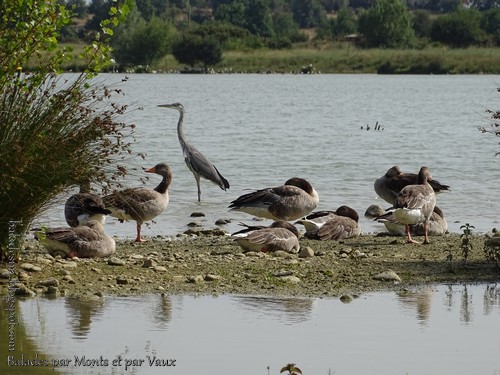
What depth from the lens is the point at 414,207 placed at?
13477 mm

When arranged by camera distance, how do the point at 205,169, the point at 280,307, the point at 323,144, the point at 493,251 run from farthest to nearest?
1. the point at 323,144
2. the point at 205,169
3. the point at 493,251
4. the point at 280,307

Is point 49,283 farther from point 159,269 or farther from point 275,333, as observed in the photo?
point 275,333

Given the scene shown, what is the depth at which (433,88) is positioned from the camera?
7169cm

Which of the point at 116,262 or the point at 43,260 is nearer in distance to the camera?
the point at 43,260

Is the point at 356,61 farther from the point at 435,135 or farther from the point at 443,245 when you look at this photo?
the point at 443,245

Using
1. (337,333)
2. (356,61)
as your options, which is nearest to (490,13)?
(356,61)

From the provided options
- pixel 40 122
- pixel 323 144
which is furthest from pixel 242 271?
pixel 323 144

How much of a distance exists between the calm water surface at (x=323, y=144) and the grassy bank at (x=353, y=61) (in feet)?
82.2

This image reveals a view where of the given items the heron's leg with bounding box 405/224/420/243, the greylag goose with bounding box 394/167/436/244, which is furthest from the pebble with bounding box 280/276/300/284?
the heron's leg with bounding box 405/224/420/243

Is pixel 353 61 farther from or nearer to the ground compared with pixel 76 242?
nearer to the ground

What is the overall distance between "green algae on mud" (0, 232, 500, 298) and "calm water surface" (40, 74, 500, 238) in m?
0.88

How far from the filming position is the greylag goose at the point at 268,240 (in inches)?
487

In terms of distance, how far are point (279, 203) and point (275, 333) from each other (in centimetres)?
624

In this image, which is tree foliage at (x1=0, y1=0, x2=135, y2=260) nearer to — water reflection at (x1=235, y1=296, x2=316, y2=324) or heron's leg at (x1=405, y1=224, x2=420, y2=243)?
water reflection at (x1=235, y1=296, x2=316, y2=324)
